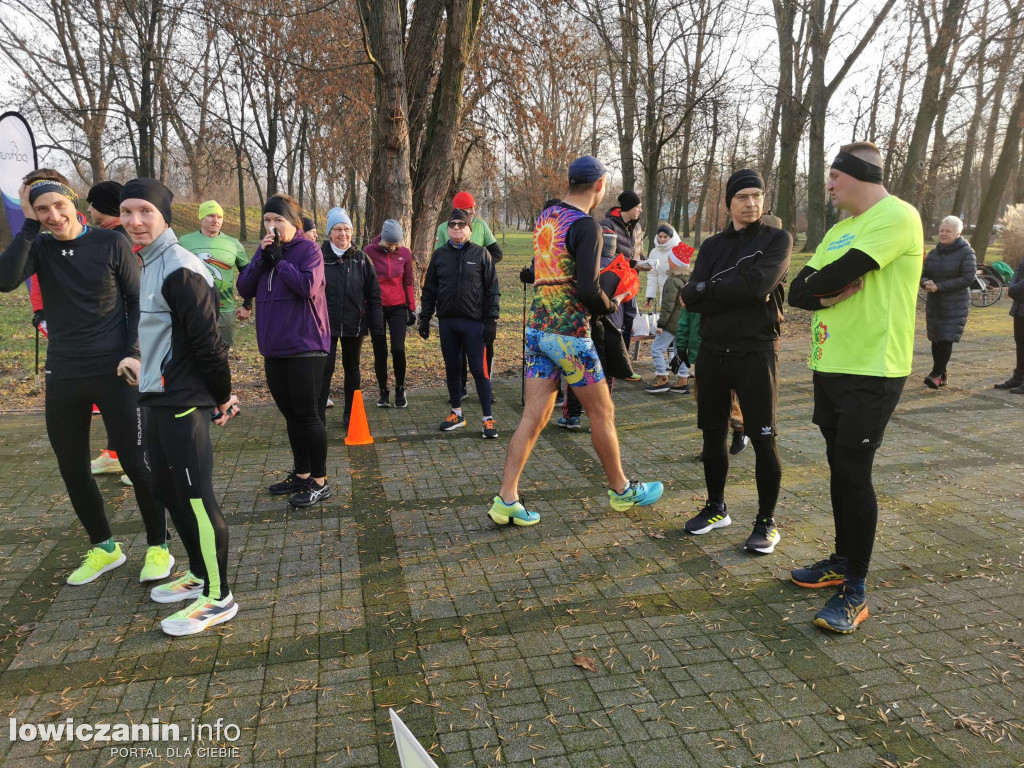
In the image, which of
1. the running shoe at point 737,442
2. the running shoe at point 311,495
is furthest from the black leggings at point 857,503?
the running shoe at point 311,495

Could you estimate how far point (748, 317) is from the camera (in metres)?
4.04

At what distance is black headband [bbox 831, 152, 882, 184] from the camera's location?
130 inches

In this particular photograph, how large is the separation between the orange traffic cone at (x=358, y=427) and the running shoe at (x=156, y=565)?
2.62 meters

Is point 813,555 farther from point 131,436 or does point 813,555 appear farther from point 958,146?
point 958,146

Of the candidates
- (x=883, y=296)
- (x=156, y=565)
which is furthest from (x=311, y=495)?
(x=883, y=296)

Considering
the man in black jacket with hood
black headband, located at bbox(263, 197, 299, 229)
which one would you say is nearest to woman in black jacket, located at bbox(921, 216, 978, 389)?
the man in black jacket with hood

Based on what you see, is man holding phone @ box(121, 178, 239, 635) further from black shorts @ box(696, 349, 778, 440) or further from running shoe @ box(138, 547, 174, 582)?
black shorts @ box(696, 349, 778, 440)

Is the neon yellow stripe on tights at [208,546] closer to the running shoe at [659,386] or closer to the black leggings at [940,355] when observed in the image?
the running shoe at [659,386]

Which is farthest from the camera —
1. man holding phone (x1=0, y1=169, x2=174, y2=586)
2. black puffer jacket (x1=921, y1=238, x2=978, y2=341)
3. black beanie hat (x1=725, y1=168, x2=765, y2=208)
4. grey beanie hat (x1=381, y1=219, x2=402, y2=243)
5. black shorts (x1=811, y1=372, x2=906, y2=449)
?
black puffer jacket (x1=921, y1=238, x2=978, y2=341)

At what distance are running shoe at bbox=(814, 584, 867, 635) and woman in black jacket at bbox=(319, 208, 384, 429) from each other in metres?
4.38

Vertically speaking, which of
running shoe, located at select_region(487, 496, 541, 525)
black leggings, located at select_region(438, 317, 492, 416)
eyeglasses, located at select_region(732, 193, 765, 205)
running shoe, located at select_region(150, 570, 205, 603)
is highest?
eyeglasses, located at select_region(732, 193, 765, 205)

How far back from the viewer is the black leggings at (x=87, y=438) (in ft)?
12.2

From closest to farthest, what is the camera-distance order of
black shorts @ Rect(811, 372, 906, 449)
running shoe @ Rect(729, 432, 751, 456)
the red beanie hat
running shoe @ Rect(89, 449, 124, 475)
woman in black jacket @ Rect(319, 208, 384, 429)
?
black shorts @ Rect(811, 372, 906, 449) → running shoe @ Rect(89, 449, 124, 475) → running shoe @ Rect(729, 432, 751, 456) → woman in black jacket @ Rect(319, 208, 384, 429) → the red beanie hat

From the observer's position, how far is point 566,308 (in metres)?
4.19
